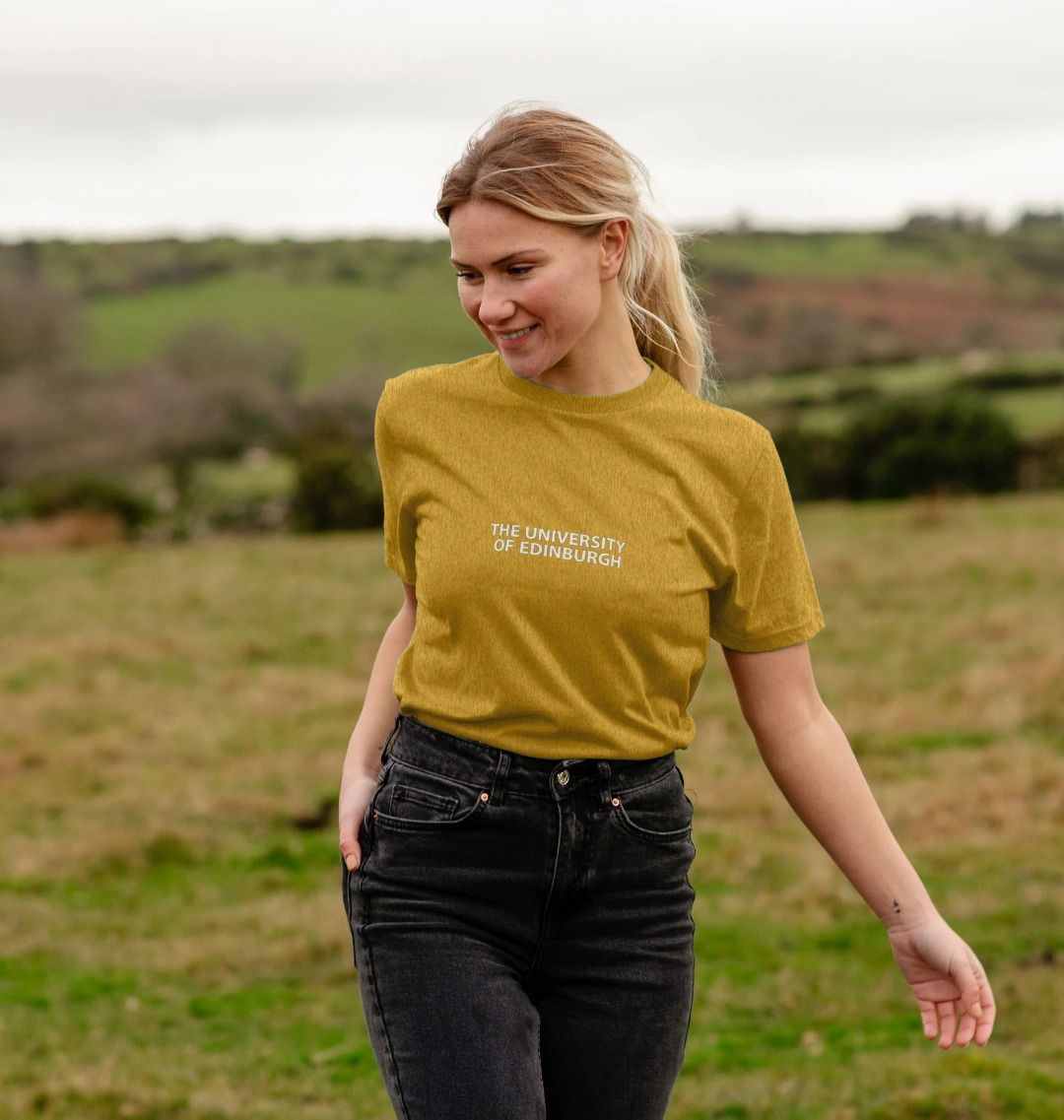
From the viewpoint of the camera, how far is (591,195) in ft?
8.53

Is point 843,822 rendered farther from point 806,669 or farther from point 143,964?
point 143,964

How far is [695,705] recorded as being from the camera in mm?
13133

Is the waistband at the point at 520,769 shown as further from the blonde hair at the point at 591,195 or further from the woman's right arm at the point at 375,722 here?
the blonde hair at the point at 591,195

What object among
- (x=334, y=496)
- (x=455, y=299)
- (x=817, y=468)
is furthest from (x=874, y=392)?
(x=455, y=299)

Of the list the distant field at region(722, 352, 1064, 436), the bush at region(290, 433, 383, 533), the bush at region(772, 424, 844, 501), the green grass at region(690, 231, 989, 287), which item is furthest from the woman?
the green grass at region(690, 231, 989, 287)

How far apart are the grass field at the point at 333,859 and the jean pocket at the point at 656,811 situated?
3.07 meters

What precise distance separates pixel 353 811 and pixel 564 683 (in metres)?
0.50

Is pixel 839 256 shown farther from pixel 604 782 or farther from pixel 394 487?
pixel 604 782

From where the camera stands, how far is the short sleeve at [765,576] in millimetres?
2676

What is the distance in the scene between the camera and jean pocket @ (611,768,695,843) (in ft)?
8.50

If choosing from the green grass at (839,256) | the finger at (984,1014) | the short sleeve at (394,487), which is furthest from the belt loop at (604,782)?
the green grass at (839,256)

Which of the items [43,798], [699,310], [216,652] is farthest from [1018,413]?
[699,310]

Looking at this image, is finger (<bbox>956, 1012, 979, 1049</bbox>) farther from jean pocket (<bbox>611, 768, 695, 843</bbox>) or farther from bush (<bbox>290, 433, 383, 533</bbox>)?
bush (<bbox>290, 433, 383, 533</bbox>)

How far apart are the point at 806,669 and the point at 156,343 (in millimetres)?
62844
